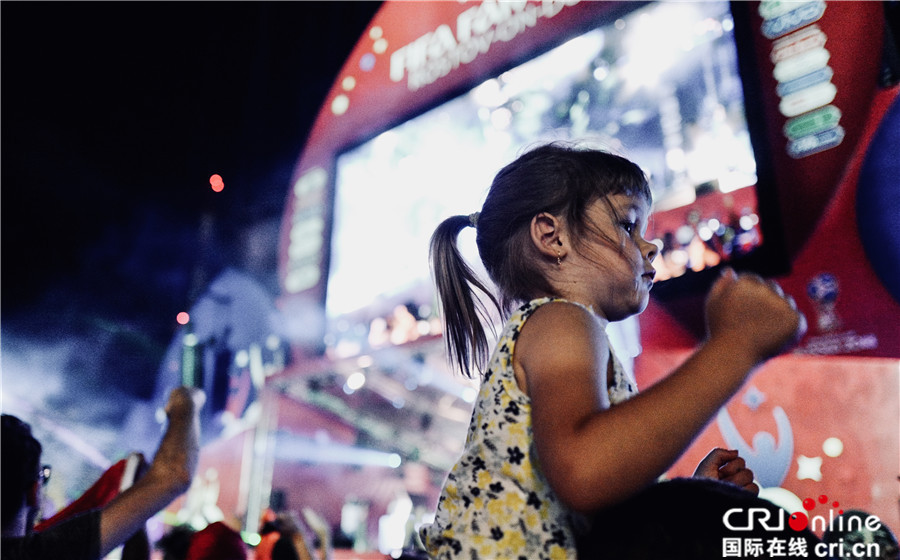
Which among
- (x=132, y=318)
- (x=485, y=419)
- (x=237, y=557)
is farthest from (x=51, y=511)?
(x=132, y=318)

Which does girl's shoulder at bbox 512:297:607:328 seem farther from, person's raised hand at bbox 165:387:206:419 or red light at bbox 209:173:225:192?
red light at bbox 209:173:225:192

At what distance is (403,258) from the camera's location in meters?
4.78

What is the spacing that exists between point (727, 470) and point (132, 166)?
294 inches

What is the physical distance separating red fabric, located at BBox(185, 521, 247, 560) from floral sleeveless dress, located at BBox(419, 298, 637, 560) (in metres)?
1.64

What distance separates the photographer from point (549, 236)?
1.17 metres

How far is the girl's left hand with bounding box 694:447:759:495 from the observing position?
1.25 meters

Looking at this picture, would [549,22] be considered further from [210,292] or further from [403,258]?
[210,292]

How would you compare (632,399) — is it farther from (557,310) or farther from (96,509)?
(96,509)

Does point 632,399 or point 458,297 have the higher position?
point 458,297

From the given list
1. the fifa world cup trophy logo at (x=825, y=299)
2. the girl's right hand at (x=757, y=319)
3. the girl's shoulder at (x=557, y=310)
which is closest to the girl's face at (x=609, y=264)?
the girl's shoulder at (x=557, y=310)

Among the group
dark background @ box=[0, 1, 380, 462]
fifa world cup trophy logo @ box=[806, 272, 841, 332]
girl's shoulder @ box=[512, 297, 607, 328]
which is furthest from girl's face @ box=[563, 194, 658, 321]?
dark background @ box=[0, 1, 380, 462]

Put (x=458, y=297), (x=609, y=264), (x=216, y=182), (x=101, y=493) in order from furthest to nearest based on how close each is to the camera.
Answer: (x=216, y=182) → (x=101, y=493) → (x=458, y=297) → (x=609, y=264)

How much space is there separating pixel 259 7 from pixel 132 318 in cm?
423

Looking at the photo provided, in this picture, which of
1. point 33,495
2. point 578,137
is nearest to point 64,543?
point 33,495
